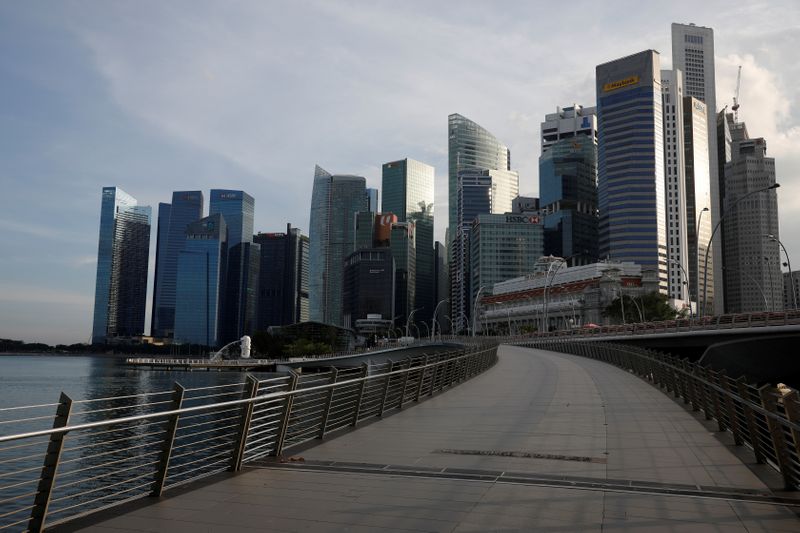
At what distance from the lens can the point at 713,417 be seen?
1501 centimetres

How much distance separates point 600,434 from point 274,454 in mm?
6130

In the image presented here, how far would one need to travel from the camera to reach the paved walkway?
6.78 m

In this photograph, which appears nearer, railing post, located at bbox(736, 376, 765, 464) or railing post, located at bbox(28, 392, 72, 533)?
railing post, located at bbox(28, 392, 72, 533)

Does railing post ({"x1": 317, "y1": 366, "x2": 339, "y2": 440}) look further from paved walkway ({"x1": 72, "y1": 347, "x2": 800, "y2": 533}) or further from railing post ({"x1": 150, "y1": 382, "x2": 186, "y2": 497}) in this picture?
railing post ({"x1": 150, "y1": 382, "x2": 186, "y2": 497})

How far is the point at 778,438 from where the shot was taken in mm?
8398

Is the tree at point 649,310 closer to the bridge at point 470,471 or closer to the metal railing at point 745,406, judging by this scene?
the metal railing at point 745,406

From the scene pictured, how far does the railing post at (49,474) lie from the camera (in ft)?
20.1

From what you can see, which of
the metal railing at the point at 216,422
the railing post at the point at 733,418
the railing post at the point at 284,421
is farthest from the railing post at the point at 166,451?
the railing post at the point at 733,418

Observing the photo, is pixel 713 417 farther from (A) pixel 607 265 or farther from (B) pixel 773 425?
(A) pixel 607 265

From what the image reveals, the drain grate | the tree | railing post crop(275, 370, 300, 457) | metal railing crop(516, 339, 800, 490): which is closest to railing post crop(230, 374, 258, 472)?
railing post crop(275, 370, 300, 457)

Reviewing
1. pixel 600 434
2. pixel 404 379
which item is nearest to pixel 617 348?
pixel 404 379

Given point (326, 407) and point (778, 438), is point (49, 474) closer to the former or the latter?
point (326, 407)

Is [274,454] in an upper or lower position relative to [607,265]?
lower

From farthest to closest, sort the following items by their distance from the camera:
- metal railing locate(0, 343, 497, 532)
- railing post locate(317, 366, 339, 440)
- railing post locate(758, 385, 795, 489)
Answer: railing post locate(317, 366, 339, 440), railing post locate(758, 385, 795, 489), metal railing locate(0, 343, 497, 532)
